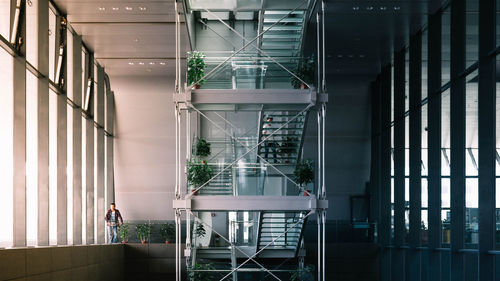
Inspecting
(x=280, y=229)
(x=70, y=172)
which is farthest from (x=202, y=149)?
(x=70, y=172)

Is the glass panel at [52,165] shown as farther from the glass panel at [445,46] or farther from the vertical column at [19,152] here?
the glass panel at [445,46]

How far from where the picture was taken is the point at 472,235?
13.8m

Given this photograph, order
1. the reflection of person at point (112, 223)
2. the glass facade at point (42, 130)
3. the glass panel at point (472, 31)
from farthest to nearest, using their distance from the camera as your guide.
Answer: the reflection of person at point (112, 223)
the glass panel at point (472, 31)
the glass facade at point (42, 130)

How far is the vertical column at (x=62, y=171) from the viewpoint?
55.8 feet

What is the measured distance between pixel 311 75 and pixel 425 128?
149 inches

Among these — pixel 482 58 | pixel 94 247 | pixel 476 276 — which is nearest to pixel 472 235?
pixel 476 276

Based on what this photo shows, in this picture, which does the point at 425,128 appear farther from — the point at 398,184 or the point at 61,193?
the point at 61,193

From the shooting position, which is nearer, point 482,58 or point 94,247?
point 482,58

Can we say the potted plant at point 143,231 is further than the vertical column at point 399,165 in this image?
Yes

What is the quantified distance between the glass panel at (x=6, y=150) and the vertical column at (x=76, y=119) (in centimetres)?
596

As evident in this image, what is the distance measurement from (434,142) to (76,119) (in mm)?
8664

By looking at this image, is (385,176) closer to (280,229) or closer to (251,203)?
(280,229)

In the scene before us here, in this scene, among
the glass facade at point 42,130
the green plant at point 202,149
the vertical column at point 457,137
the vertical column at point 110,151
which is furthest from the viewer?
the vertical column at point 110,151

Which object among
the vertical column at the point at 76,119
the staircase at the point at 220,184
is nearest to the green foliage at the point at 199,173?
the staircase at the point at 220,184
